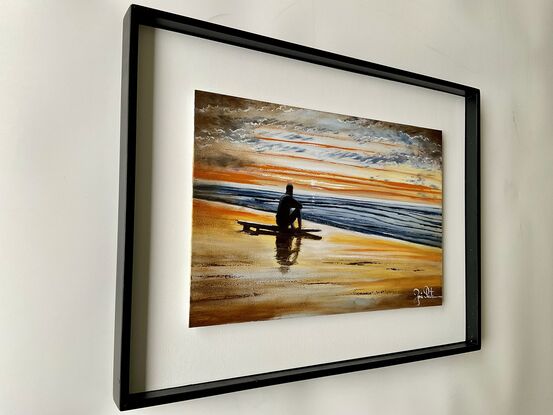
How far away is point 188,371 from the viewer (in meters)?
0.72

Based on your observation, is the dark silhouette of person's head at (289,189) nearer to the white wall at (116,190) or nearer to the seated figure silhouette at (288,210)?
the seated figure silhouette at (288,210)

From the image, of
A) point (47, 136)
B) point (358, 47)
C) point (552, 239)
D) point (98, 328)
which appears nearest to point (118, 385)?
point (98, 328)

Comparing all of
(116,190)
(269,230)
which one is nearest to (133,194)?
(116,190)

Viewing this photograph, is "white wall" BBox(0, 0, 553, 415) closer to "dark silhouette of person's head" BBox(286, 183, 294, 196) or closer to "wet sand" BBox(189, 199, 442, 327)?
"wet sand" BBox(189, 199, 442, 327)

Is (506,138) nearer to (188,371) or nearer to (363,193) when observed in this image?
(363,193)

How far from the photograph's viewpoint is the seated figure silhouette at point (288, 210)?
0.80 meters

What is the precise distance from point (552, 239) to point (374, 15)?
2.40 feet
